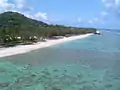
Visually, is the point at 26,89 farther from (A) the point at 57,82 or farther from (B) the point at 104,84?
(B) the point at 104,84

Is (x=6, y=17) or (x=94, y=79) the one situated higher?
(x=6, y=17)

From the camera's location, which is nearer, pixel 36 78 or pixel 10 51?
pixel 36 78

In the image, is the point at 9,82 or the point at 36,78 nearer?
the point at 9,82

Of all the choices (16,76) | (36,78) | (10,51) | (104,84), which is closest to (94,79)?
(104,84)

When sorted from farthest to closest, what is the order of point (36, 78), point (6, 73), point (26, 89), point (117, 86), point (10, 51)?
point (10, 51)
point (6, 73)
point (36, 78)
point (117, 86)
point (26, 89)

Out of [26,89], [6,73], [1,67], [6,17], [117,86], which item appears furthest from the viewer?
[6,17]

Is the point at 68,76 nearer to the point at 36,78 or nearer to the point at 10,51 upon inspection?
the point at 36,78

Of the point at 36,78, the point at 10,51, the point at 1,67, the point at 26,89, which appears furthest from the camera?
the point at 10,51

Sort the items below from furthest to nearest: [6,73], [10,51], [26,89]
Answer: [10,51] < [6,73] < [26,89]

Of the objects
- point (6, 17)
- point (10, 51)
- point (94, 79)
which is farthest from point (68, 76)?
point (6, 17)
